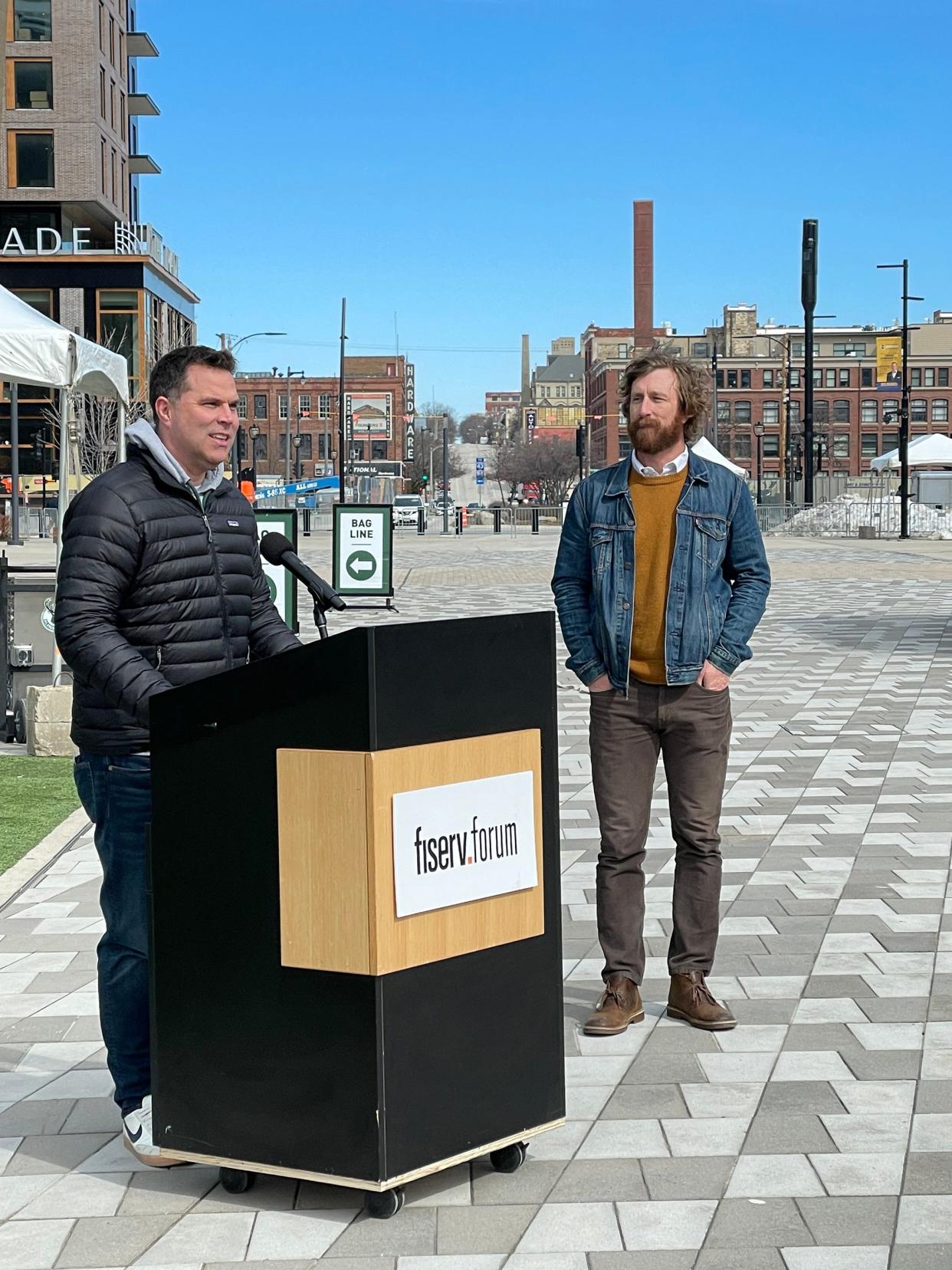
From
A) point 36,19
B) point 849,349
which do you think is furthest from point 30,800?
point 849,349

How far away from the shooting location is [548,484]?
109688mm

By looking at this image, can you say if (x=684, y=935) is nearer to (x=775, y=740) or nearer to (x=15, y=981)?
(x=15, y=981)

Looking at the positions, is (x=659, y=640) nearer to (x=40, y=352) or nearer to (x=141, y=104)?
(x=40, y=352)

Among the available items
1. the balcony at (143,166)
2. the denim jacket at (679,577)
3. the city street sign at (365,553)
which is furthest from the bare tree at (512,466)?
the denim jacket at (679,577)

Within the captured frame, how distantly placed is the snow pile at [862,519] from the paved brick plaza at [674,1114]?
47158 mm

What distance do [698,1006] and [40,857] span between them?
377cm

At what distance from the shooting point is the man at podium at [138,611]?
382 centimetres

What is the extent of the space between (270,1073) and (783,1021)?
206 cm

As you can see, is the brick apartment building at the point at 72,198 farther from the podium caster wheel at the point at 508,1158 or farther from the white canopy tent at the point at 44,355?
the podium caster wheel at the point at 508,1158

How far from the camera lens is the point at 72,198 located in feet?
197

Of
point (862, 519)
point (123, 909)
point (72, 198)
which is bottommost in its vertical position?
point (123, 909)

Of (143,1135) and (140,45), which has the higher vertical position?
(140,45)

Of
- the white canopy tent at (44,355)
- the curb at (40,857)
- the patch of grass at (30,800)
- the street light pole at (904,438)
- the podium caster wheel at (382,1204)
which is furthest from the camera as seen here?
the street light pole at (904,438)

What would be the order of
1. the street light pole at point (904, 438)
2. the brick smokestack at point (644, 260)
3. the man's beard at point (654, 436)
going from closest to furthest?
the man's beard at point (654, 436), the street light pole at point (904, 438), the brick smokestack at point (644, 260)
